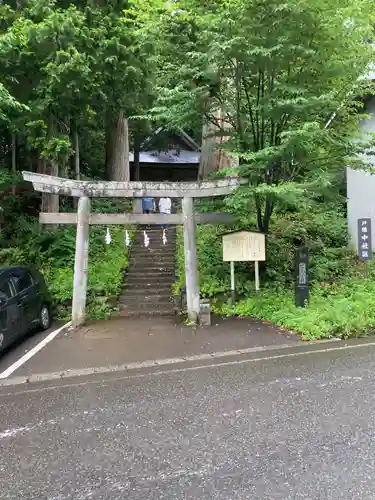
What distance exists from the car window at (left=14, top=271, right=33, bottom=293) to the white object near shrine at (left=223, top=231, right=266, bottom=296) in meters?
4.56

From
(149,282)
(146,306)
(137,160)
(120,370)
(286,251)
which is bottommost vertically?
(120,370)

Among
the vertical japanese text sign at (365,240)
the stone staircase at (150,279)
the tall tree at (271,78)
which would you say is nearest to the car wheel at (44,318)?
the stone staircase at (150,279)

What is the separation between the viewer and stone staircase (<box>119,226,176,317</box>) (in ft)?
36.3

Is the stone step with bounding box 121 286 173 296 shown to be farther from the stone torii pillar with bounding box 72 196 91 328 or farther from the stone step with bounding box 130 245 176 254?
the stone step with bounding box 130 245 176 254

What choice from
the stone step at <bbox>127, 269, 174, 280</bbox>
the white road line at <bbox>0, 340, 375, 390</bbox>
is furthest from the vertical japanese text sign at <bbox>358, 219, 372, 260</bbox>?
the stone step at <bbox>127, 269, 174, 280</bbox>

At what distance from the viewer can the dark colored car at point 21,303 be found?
7754mm

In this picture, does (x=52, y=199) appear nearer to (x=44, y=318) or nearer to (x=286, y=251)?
(x=44, y=318)

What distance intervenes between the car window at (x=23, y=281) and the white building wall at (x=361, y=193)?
1006 centimetres

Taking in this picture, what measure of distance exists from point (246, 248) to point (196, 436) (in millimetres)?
6620

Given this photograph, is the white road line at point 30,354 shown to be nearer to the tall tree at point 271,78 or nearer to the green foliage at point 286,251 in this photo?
the green foliage at point 286,251

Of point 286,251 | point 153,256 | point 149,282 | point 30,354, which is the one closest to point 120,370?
point 30,354

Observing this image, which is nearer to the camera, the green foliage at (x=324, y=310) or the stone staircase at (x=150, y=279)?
the green foliage at (x=324, y=310)

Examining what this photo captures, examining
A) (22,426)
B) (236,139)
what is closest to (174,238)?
(236,139)

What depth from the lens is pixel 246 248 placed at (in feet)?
33.9
